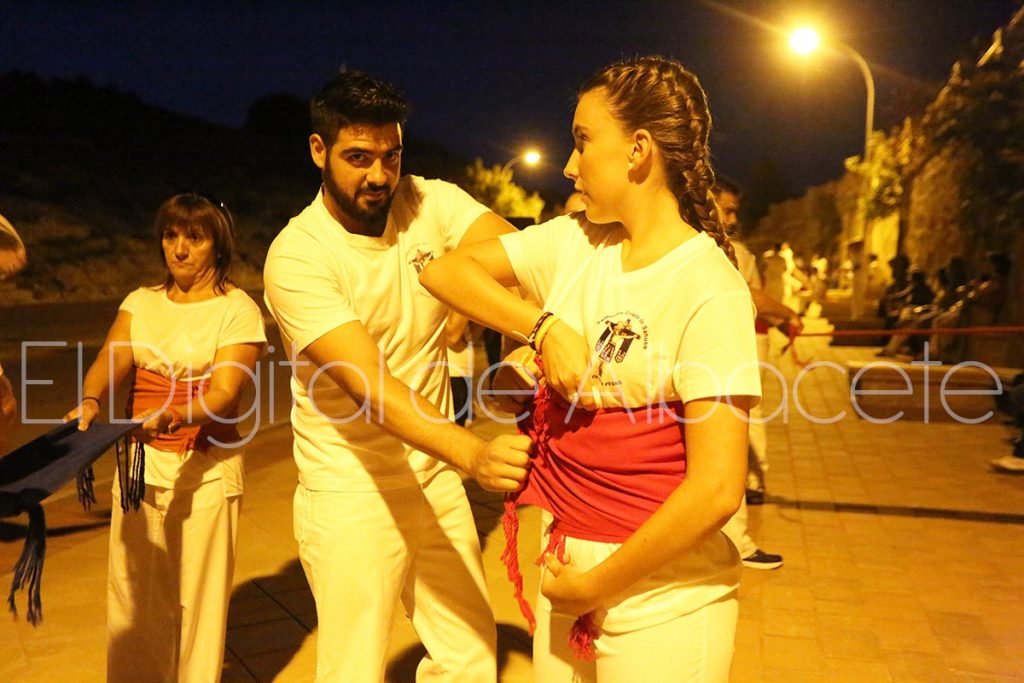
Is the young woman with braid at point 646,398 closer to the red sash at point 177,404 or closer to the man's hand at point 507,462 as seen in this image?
the man's hand at point 507,462

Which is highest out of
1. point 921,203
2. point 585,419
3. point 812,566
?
point 921,203

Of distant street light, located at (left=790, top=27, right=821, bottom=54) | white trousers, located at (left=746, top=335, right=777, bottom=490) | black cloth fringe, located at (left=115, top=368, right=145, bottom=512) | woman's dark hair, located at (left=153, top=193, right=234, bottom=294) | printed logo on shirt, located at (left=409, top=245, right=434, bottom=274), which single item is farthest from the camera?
distant street light, located at (left=790, top=27, right=821, bottom=54)

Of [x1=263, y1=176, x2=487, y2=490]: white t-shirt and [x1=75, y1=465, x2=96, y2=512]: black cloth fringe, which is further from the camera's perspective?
[x1=75, y1=465, x2=96, y2=512]: black cloth fringe

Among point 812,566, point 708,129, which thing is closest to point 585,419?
point 708,129

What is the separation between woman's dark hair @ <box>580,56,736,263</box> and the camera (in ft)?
6.09

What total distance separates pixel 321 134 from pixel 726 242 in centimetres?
133

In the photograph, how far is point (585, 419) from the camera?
196 cm

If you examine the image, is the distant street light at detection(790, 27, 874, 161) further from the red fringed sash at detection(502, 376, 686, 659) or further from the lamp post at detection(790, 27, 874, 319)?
the red fringed sash at detection(502, 376, 686, 659)

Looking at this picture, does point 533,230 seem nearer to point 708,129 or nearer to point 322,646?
point 708,129

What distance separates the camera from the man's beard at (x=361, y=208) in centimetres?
268

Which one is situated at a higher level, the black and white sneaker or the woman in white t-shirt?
Answer: the woman in white t-shirt

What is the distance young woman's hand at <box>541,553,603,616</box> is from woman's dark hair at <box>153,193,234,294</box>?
88.2 inches

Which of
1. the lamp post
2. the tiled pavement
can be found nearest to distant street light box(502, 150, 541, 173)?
the lamp post

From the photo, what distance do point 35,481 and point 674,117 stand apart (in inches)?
69.6
